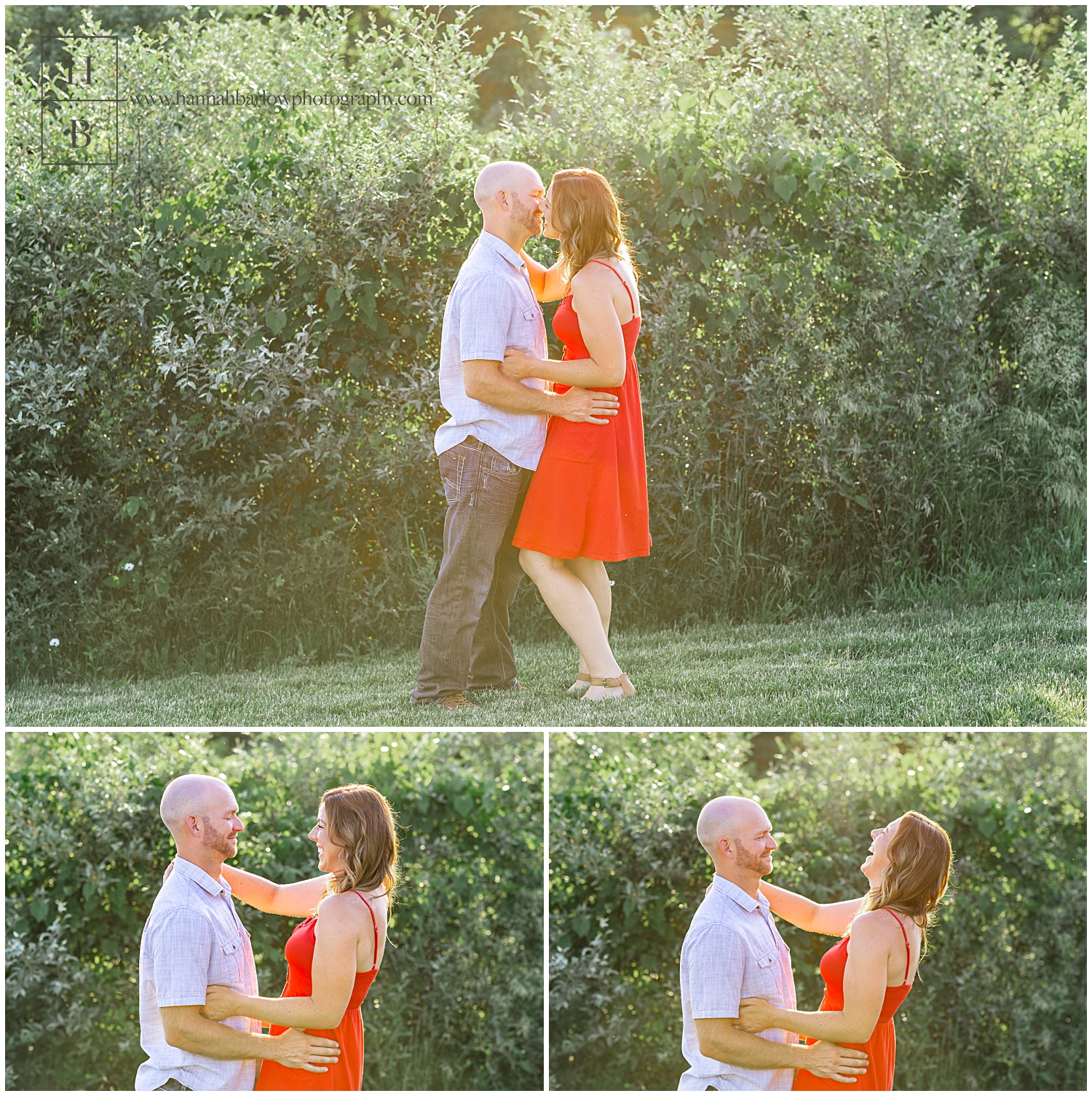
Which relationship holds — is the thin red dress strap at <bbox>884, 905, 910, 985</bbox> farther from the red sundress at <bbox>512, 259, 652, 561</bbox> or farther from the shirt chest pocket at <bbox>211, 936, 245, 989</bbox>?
the shirt chest pocket at <bbox>211, 936, 245, 989</bbox>


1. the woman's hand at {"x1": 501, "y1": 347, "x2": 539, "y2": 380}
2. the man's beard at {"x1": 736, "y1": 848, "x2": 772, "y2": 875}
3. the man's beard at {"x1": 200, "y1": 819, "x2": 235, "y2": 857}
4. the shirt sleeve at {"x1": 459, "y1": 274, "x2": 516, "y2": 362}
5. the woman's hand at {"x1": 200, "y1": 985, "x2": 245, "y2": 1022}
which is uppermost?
the shirt sleeve at {"x1": 459, "y1": 274, "x2": 516, "y2": 362}

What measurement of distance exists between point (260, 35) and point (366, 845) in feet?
22.4

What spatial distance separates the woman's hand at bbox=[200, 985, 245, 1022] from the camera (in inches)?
131

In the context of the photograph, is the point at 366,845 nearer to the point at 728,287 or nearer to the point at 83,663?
the point at 83,663

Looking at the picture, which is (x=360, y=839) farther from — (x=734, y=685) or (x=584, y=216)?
(x=584, y=216)

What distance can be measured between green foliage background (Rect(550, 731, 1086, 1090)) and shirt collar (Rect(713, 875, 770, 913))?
4.25ft

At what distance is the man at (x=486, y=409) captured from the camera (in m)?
4.41

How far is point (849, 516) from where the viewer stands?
6.34m

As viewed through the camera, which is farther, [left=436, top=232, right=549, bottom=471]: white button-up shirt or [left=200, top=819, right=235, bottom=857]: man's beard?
[left=436, top=232, right=549, bottom=471]: white button-up shirt

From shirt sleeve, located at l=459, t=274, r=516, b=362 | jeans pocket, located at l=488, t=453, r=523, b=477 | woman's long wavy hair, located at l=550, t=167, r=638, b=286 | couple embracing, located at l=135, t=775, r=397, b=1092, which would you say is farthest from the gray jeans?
couple embracing, located at l=135, t=775, r=397, b=1092

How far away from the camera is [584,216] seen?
174 inches

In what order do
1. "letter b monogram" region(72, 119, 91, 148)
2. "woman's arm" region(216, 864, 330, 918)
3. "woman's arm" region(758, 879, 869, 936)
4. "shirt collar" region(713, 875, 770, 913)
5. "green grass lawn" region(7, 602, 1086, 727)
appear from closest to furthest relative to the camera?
"shirt collar" region(713, 875, 770, 913)
"woman's arm" region(216, 864, 330, 918)
"woman's arm" region(758, 879, 869, 936)
"green grass lawn" region(7, 602, 1086, 727)
"letter b monogram" region(72, 119, 91, 148)

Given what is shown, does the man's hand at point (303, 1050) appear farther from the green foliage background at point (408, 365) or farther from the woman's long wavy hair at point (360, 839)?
the green foliage background at point (408, 365)

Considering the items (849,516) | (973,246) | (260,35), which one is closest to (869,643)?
(849,516)
